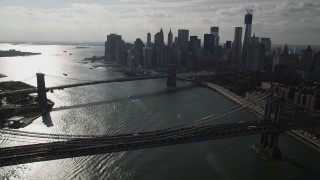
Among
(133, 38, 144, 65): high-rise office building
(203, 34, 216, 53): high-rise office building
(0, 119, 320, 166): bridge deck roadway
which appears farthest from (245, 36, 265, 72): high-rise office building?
(0, 119, 320, 166): bridge deck roadway

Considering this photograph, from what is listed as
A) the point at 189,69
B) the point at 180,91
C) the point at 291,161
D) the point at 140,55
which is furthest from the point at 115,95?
the point at 140,55

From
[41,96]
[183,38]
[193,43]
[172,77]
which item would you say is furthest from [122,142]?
[183,38]

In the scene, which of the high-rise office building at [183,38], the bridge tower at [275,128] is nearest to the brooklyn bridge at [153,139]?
the bridge tower at [275,128]

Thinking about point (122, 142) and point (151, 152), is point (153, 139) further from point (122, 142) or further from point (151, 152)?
point (151, 152)

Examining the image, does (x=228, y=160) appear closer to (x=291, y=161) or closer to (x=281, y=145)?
(x=291, y=161)

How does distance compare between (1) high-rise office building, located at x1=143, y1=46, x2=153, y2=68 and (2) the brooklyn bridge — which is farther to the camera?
(1) high-rise office building, located at x1=143, y1=46, x2=153, y2=68

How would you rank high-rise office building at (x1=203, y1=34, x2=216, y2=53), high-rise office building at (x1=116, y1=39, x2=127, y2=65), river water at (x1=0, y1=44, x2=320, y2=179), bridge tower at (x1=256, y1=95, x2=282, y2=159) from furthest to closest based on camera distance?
high-rise office building at (x1=203, y1=34, x2=216, y2=53)
high-rise office building at (x1=116, y1=39, x2=127, y2=65)
bridge tower at (x1=256, y1=95, x2=282, y2=159)
river water at (x1=0, y1=44, x2=320, y2=179)

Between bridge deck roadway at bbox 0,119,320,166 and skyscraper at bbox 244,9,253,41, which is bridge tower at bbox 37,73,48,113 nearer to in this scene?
bridge deck roadway at bbox 0,119,320,166
